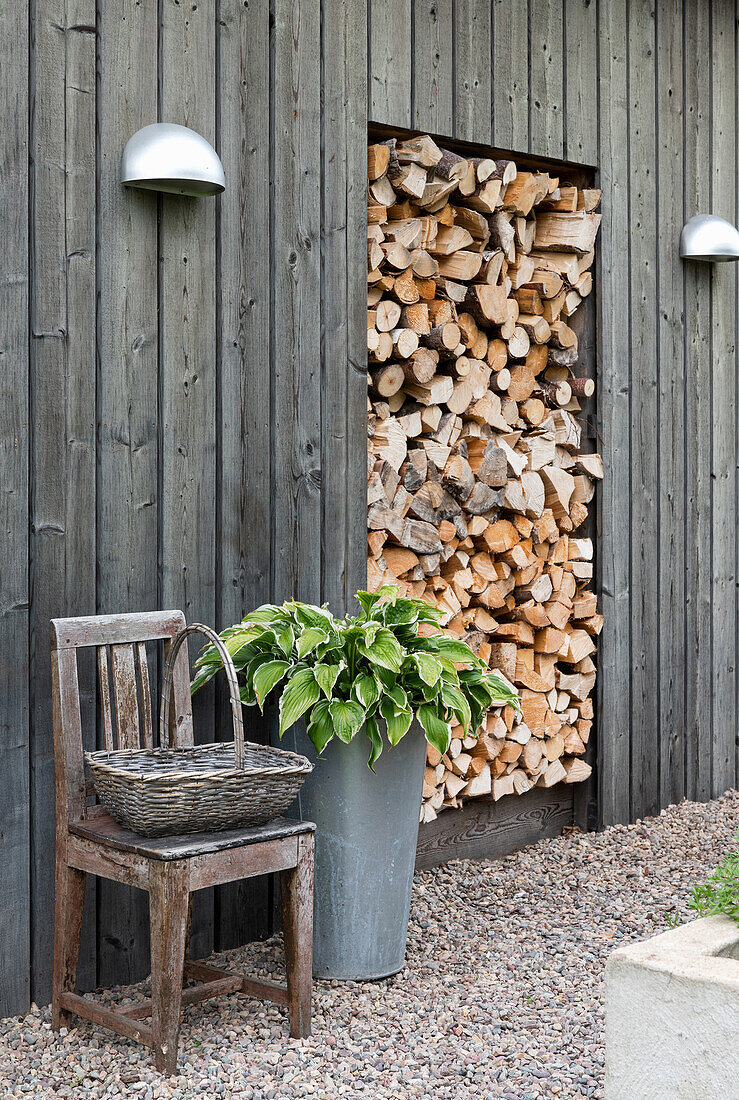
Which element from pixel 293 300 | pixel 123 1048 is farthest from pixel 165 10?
pixel 123 1048

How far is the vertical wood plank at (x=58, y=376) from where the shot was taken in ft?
8.43

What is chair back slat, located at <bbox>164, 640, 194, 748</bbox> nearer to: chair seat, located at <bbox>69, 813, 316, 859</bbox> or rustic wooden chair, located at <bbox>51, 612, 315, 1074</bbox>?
rustic wooden chair, located at <bbox>51, 612, 315, 1074</bbox>

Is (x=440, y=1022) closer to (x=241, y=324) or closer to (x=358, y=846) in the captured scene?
(x=358, y=846)

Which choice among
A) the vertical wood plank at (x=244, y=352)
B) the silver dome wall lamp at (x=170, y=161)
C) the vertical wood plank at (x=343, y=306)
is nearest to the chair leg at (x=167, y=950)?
the vertical wood plank at (x=244, y=352)

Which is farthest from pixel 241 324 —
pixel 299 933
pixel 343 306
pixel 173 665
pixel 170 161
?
pixel 299 933

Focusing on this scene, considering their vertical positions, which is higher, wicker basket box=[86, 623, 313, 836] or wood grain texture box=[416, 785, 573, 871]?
wicker basket box=[86, 623, 313, 836]

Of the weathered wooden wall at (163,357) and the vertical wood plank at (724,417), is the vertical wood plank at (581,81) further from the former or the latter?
the weathered wooden wall at (163,357)

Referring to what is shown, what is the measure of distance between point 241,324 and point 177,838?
52.6 inches

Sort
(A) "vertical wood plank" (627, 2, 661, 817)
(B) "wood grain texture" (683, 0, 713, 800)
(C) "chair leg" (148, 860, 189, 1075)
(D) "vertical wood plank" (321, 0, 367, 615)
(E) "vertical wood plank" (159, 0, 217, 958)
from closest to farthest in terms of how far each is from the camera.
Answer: (C) "chair leg" (148, 860, 189, 1075)
(E) "vertical wood plank" (159, 0, 217, 958)
(D) "vertical wood plank" (321, 0, 367, 615)
(A) "vertical wood plank" (627, 2, 661, 817)
(B) "wood grain texture" (683, 0, 713, 800)

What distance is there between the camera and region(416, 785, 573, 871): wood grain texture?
11.6 ft

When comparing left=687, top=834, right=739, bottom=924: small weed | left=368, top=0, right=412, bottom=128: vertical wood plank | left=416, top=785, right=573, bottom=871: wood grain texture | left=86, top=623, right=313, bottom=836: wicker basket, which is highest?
left=368, top=0, right=412, bottom=128: vertical wood plank

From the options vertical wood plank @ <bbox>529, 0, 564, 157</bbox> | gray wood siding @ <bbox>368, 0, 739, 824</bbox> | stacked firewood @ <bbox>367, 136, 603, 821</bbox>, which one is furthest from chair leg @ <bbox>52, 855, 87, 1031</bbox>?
vertical wood plank @ <bbox>529, 0, 564, 157</bbox>

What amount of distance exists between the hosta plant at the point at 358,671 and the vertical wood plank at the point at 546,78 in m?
1.78

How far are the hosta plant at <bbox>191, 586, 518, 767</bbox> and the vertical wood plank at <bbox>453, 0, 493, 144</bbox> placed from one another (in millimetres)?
1566
